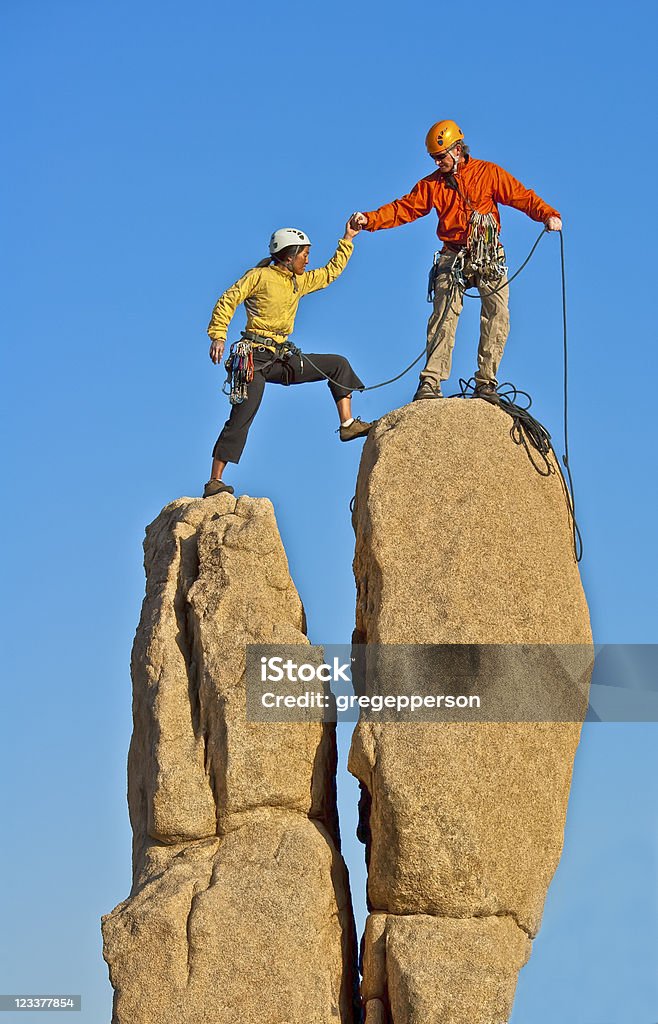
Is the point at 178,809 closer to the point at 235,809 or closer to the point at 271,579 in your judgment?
the point at 235,809

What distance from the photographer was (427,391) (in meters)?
18.3

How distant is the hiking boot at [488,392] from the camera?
59.1 ft

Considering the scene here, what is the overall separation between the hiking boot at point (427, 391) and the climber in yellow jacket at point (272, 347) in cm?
70

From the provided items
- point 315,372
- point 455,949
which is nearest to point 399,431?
point 315,372

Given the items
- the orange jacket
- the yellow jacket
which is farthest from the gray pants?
the yellow jacket

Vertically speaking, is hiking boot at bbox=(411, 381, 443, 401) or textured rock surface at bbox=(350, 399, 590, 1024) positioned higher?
hiking boot at bbox=(411, 381, 443, 401)

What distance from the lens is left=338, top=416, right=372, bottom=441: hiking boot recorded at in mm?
18547

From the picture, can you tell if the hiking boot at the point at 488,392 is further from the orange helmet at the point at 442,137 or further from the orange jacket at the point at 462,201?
the orange helmet at the point at 442,137

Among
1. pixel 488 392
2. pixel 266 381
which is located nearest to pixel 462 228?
pixel 488 392

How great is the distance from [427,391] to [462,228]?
6.24 feet

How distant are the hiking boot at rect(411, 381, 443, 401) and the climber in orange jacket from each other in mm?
11

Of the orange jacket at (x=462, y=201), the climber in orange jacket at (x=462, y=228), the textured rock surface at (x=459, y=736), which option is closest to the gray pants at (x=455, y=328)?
the climber in orange jacket at (x=462, y=228)

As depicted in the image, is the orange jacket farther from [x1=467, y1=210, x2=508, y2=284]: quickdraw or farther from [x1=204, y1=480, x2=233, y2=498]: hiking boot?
[x1=204, y1=480, x2=233, y2=498]: hiking boot

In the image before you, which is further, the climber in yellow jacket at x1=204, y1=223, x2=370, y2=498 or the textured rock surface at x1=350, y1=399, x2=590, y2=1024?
the climber in yellow jacket at x1=204, y1=223, x2=370, y2=498
